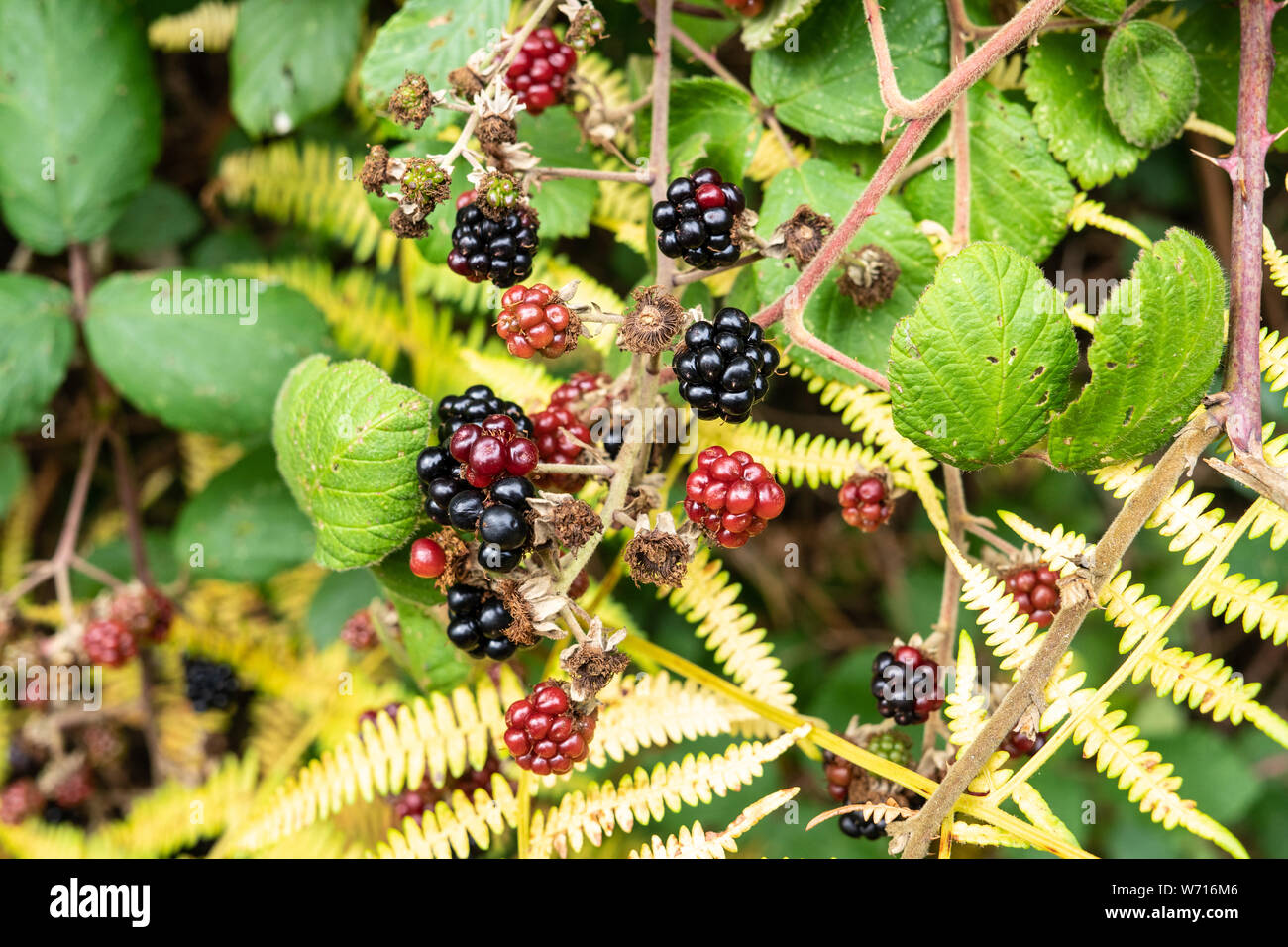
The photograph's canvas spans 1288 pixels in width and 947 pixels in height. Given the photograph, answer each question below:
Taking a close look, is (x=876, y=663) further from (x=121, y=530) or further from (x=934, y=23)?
(x=121, y=530)

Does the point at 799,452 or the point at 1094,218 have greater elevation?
the point at 1094,218

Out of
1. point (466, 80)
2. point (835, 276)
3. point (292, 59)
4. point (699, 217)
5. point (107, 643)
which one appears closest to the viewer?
point (699, 217)

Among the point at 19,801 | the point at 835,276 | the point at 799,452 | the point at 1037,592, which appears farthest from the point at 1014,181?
the point at 19,801

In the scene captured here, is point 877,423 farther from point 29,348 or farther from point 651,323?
point 29,348

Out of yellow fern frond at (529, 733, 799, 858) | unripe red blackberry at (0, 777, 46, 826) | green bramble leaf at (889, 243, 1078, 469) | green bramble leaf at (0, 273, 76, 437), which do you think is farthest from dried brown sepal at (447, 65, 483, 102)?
unripe red blackberry at (0, 777, 46, 826)

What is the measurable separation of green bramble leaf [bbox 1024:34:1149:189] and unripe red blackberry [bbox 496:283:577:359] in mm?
942

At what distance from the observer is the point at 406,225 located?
1427 millimetres

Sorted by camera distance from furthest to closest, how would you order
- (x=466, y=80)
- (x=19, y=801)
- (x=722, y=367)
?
(x=19, y=801)
(x=466, y=80)
(x=722, y=367)

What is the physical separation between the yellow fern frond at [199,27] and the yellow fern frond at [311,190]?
12.2 inches

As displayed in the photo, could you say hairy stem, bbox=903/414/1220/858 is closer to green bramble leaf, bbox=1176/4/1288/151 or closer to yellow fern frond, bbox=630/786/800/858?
yellow fern frond, bbox=630/786/800/858

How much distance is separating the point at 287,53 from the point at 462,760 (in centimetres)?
160

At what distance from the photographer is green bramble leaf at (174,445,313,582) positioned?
2.21 meters

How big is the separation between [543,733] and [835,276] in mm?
917

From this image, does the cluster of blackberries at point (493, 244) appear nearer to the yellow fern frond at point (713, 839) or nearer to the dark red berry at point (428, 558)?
the dark red berry at point (428, 558)
